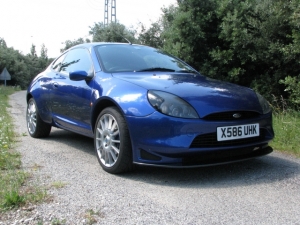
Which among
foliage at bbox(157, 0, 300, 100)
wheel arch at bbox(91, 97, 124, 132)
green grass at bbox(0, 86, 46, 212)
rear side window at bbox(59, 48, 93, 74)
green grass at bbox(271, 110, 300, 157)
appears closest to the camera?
green grass at bbox(0, 86, 46, 212)

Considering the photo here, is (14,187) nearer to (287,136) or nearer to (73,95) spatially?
(73,95)

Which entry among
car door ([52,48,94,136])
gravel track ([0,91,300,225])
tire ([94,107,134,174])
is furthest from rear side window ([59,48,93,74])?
gravel track ([0,91,300,225])

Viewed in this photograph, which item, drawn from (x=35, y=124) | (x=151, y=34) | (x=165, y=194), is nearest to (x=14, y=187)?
(x=165, y=194)

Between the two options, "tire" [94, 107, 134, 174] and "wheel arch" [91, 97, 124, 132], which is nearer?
"tire" [94, 107, 134, 174]

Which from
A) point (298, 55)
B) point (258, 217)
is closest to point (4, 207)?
point (258, 217)

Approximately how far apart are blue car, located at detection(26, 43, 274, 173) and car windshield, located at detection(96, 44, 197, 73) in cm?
1

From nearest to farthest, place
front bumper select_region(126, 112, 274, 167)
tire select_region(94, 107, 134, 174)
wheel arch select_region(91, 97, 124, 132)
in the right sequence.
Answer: front bumper select_region(126, 112, 274, 167), tire select_region(94, 107, 134, 174), wheel arch select_region(91, 97, 124, 132)

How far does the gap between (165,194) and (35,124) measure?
335 centimetres

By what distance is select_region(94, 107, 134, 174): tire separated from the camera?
3504mm

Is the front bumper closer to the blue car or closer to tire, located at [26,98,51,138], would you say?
the blue car

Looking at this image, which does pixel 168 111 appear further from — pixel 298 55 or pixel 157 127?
pixel 298 55

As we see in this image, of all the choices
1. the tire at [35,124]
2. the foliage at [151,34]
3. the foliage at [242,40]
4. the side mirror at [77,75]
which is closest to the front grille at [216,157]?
the side mirror at [77,75]

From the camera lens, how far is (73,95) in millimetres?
4484

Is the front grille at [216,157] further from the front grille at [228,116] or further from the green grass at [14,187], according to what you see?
the green grass at [14,187]
